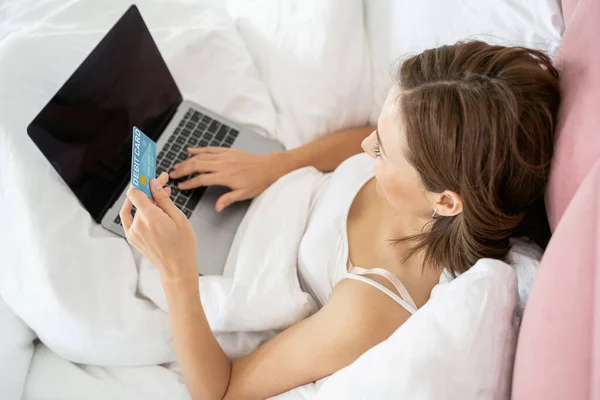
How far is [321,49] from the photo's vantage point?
1.17 meters

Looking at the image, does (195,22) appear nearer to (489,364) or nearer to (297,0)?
(297,0)

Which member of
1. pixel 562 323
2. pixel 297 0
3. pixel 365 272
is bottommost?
pixel 365 272

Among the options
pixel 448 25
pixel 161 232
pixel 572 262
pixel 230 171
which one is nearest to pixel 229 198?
pixel 230 171

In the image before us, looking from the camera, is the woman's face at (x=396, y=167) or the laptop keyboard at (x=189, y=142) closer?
the woman's face at (x=396, y=167)

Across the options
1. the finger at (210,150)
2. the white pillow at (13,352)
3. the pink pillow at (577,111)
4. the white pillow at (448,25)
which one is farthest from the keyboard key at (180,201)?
the pink pillow at (577,111)

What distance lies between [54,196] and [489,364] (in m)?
0.78

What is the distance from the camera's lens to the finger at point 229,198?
1062 mm

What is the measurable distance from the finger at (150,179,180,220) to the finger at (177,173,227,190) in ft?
0.81

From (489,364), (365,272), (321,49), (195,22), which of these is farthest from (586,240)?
(195,22)

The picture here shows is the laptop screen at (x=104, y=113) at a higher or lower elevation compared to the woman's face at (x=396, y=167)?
higher

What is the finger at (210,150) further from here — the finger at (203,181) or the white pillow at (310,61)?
the white pillow at (310,61)

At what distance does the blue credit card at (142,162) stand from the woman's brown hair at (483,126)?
0.38 metres

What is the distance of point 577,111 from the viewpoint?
646 millimetres

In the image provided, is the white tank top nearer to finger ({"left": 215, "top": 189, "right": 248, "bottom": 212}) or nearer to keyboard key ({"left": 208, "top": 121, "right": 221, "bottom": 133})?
finger ({"left": 215, "top": 189, "right": 248, "bottom": 212})
